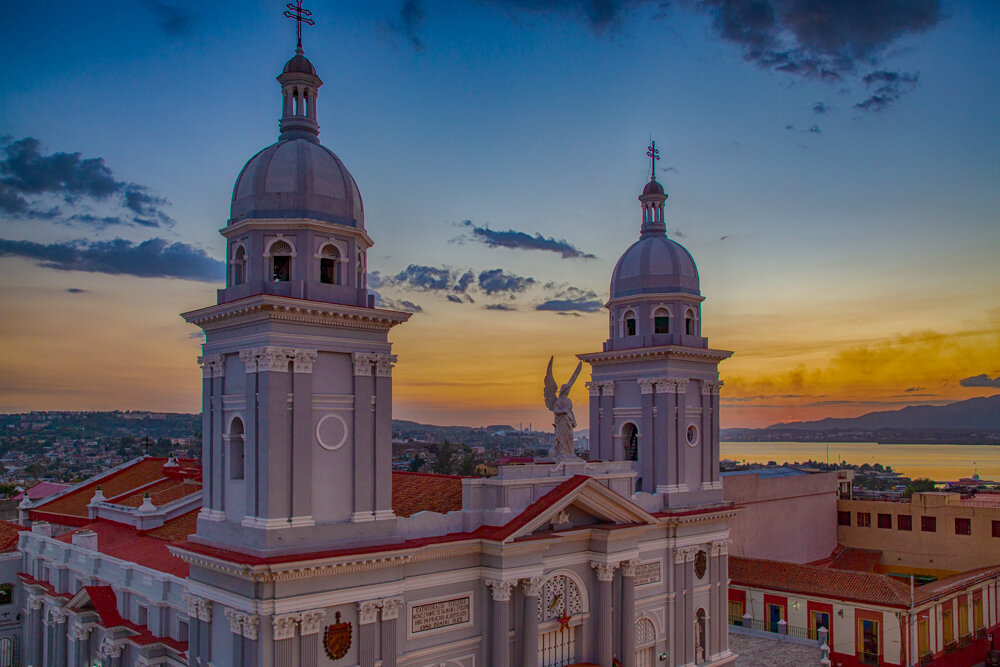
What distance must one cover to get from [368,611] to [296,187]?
1095 centimetres

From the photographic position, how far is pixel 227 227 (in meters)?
20.7

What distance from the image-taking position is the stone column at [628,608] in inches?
1030

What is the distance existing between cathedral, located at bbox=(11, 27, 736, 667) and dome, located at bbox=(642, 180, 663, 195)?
0.67 feet

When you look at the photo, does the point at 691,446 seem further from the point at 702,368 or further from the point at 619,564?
the point at 619,564

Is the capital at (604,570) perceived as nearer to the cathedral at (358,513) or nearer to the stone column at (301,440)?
the cathedral at (358,513)

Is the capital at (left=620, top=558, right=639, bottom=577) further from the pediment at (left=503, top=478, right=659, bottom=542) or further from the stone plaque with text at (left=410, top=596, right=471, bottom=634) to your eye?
the stone plaque with text at (left=410, top=596, right=471, bottom=634)

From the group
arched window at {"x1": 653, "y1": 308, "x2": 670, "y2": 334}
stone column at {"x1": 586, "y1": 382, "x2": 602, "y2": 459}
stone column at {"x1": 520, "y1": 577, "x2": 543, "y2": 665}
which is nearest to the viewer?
stone column at {"x1": 520, "y1": 577, "x2": 543, "y2": 665}

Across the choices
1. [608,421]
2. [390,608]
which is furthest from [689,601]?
[390,608]

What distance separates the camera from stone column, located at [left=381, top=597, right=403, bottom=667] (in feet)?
66.1

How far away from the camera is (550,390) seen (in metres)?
27.3

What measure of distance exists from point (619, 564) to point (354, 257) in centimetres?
1354

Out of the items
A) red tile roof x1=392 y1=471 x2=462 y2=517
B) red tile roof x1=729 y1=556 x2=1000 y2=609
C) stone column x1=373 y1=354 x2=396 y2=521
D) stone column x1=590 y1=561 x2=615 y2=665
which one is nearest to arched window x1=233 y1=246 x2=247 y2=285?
stone column x1=373 y1=354 x2=396 y2=521

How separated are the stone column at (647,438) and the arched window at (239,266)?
15.9 m

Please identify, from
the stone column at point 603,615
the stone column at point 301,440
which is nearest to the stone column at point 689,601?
the stone column at point 603,615
